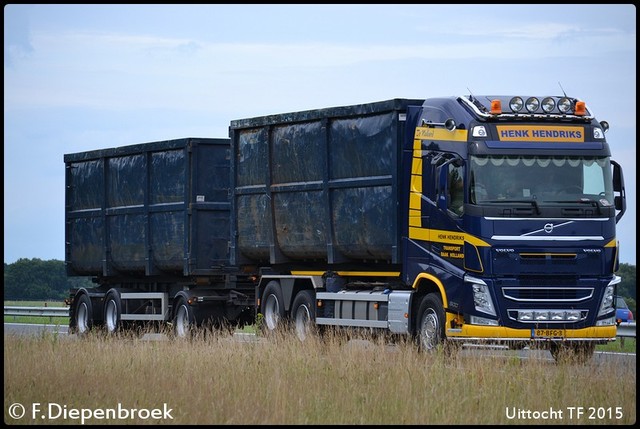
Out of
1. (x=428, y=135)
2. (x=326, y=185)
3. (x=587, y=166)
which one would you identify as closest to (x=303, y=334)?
(x=326, y=185)

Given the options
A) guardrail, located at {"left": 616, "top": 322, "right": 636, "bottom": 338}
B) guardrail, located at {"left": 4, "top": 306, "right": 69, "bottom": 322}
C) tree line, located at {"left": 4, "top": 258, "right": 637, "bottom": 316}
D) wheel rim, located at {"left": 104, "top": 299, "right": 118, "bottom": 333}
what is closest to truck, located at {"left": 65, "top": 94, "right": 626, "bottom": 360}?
wheel rim, located at {"left": 104, "top": 299, "right": 118, "bottom": 333}

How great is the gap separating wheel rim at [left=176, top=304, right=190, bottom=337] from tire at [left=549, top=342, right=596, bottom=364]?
9.02 m

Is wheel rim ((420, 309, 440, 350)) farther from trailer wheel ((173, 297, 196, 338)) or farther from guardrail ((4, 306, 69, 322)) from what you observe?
guardrail ((4, 306, 69, 322))

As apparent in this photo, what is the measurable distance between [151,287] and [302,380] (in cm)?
1386

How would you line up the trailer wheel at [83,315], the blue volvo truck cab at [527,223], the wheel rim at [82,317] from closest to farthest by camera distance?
1. the blue volvo truck cab at [527,223]
2. the trailer wheel at [83,315]
3. the wheel rim at [82,317]

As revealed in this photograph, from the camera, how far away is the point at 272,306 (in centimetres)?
2372

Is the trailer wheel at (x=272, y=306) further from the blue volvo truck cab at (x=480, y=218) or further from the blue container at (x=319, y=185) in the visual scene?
the blue volvo truck cab at (x=480, y=218)

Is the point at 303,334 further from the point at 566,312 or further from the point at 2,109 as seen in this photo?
the point at 2,109

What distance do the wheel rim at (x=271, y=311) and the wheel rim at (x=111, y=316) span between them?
589 centimetres

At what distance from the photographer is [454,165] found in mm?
18906

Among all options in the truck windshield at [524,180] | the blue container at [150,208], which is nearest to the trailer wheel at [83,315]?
the blue container at [150,208]

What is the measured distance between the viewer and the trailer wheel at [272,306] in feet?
76.4

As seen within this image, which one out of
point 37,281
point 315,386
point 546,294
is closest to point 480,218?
point 546,294

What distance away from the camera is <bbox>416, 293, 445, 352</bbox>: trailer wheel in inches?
750
